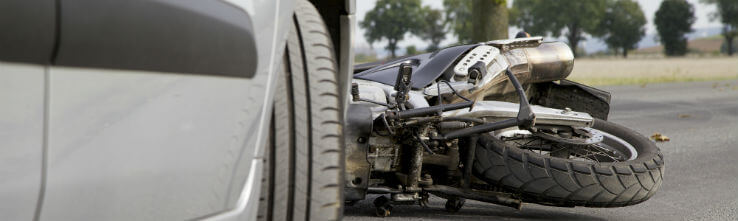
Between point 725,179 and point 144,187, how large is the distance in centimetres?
552

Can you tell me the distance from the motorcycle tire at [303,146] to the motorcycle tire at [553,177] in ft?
7.12

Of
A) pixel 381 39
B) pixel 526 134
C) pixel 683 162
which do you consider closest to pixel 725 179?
pixel 683 162

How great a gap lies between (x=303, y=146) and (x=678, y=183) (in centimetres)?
449

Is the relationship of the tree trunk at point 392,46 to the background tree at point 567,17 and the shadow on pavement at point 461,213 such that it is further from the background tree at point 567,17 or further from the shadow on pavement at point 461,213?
the shadow on pavement at point 461,213

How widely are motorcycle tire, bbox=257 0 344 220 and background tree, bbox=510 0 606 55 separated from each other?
352 ft

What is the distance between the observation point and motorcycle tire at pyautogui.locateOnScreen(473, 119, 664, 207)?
465cm

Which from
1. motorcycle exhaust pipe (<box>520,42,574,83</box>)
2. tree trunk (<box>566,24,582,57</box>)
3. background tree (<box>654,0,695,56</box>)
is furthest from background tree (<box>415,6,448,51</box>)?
motorcycle exhaust pipe (<box>520,42,574,83</box>)

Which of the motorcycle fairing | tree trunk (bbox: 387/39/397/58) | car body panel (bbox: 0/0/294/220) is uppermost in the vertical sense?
car body panel (bbox: 0/0/294/220)

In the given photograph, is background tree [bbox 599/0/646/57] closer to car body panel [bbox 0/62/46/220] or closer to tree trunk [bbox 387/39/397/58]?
tree trunk [bbox 387/39/397/58]

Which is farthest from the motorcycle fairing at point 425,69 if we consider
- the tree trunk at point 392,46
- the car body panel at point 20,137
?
the tree trunk at point 392,46

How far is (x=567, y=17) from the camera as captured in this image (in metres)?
110

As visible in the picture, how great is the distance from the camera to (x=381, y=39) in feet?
374

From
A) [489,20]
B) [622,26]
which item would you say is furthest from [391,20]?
[489,20]

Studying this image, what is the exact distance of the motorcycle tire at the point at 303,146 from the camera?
2.49m
